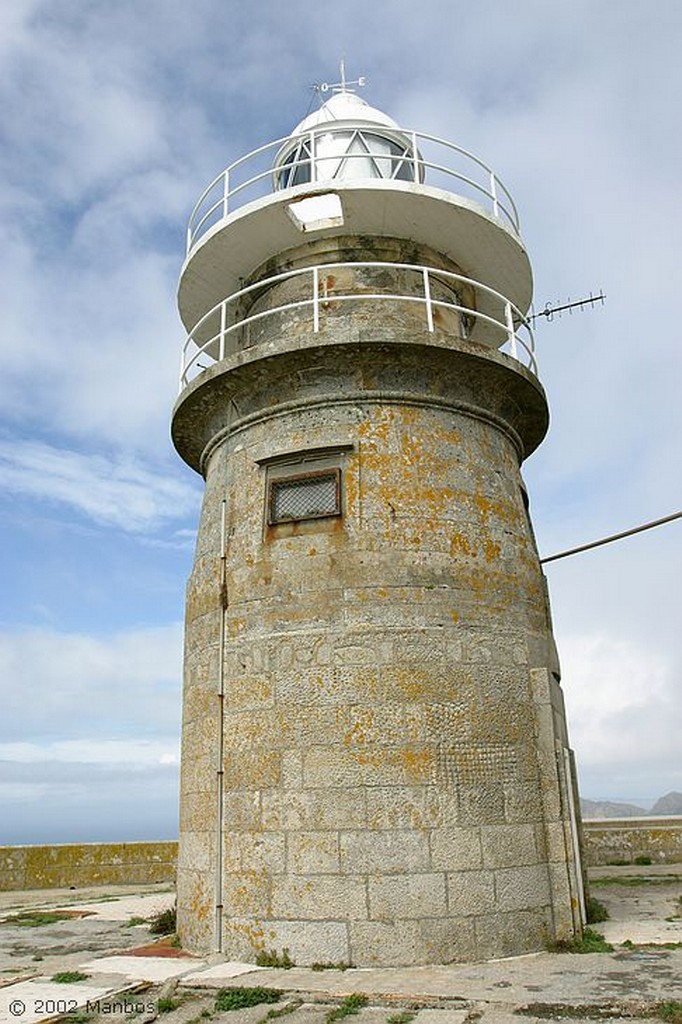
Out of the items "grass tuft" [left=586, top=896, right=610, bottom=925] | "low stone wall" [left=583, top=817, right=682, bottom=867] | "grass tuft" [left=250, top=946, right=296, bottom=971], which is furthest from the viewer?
"low stone wall" [left=583, top=817, right=682, bottom=867]

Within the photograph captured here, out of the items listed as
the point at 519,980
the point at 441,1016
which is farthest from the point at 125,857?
the point at 441,1016

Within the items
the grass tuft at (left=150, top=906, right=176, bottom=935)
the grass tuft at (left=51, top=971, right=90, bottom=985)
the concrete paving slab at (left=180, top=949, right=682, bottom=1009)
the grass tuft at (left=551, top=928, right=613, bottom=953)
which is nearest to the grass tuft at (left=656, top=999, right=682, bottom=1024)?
the concrete paving slab at (left=180, top=949, right=682, bottom=1009)

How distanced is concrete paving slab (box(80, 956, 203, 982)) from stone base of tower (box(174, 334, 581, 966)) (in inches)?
19.8

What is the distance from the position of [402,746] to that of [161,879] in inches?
434

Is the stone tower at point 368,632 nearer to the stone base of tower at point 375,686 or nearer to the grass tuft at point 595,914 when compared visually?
the stone base of tower at point 375,686

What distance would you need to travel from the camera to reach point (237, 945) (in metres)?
8.91

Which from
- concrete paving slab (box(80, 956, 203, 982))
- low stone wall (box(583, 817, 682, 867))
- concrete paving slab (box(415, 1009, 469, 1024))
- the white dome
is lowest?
concrete paving slab (box(415, 1009, 469, 1024))

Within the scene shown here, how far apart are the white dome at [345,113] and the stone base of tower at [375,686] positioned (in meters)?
5.62

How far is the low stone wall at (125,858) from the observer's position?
1673 cm

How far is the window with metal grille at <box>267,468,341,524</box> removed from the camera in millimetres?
10055

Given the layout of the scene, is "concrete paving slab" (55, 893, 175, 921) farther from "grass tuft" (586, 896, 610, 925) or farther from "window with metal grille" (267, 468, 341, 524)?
"window with metal grille" (267, 468, 341, 524)

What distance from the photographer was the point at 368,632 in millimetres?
9344

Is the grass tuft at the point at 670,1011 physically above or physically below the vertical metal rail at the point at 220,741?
below

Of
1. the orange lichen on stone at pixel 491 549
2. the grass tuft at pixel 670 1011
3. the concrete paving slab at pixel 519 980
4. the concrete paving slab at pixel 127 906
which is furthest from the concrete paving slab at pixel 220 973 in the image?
the orange lichen on stone at pixel 491 549
